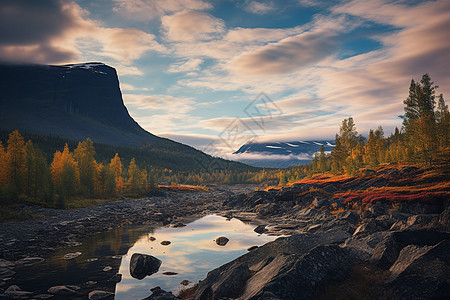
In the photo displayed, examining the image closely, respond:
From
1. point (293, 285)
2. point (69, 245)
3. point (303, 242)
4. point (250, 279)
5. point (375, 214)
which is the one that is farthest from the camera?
point (375, 214)

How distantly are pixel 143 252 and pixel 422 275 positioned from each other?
A: 2643cm

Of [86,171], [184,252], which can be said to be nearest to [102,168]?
[86,171]

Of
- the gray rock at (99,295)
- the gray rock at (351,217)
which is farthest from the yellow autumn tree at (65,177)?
the gray rock at (351,217)

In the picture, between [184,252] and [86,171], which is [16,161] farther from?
[184,252]

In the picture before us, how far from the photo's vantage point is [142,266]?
23.0 meters

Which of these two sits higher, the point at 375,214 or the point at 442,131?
the point at 442,131

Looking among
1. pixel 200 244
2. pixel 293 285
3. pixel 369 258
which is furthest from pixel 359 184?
pixel 293 285

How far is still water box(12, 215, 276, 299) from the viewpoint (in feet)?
66.5

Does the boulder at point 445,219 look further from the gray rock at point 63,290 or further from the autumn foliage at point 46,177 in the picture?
the autumn foliage at point 46,177

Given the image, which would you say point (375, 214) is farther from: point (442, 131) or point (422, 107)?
point (422, 107)

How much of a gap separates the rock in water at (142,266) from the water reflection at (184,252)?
0.52m

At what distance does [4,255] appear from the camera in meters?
27.1

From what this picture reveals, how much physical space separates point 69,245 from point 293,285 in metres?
30.4

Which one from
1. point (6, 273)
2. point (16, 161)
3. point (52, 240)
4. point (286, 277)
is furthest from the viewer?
point (16, 161)
